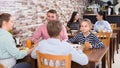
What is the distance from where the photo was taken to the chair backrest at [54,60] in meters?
1.96

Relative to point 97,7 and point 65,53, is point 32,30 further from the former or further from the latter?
point 97,7

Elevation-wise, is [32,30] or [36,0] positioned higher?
[36,0]

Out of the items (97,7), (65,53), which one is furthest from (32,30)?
(97,7)

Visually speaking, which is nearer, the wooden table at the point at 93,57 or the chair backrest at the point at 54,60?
the chair backrest at the point at 54,60

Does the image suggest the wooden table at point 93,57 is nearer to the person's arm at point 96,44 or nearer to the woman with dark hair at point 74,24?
the person's arm at point 96,44

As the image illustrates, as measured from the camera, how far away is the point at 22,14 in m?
3.43

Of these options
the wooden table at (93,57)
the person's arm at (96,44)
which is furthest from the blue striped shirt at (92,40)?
the wooden table at (93,57)

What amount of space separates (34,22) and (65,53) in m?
1.96

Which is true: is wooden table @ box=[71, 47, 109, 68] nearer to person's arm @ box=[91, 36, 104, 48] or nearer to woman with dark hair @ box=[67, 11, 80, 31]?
person's arm @ box=[91, 36, 104, 48]

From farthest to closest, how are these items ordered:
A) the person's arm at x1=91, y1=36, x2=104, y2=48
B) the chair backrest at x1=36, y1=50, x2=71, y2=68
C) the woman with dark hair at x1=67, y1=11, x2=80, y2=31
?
the woman with dark hair at x1=67, y1=11, x2=80, y2=31 → the person's arm at x1=91, y1=36, x2=104, y2=48 → the chair backrest at x1=36, y1=50, x2=71, y2=68

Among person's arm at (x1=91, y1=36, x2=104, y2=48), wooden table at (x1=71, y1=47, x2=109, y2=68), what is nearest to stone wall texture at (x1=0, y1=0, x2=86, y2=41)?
person's arm at (x1=91, y1=36, x2=104, y2=48)

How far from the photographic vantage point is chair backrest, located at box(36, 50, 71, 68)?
1.96m

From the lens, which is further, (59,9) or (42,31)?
(59,9)

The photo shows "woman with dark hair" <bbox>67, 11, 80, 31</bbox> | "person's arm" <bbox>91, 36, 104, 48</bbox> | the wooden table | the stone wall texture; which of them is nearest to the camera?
the wooden table
